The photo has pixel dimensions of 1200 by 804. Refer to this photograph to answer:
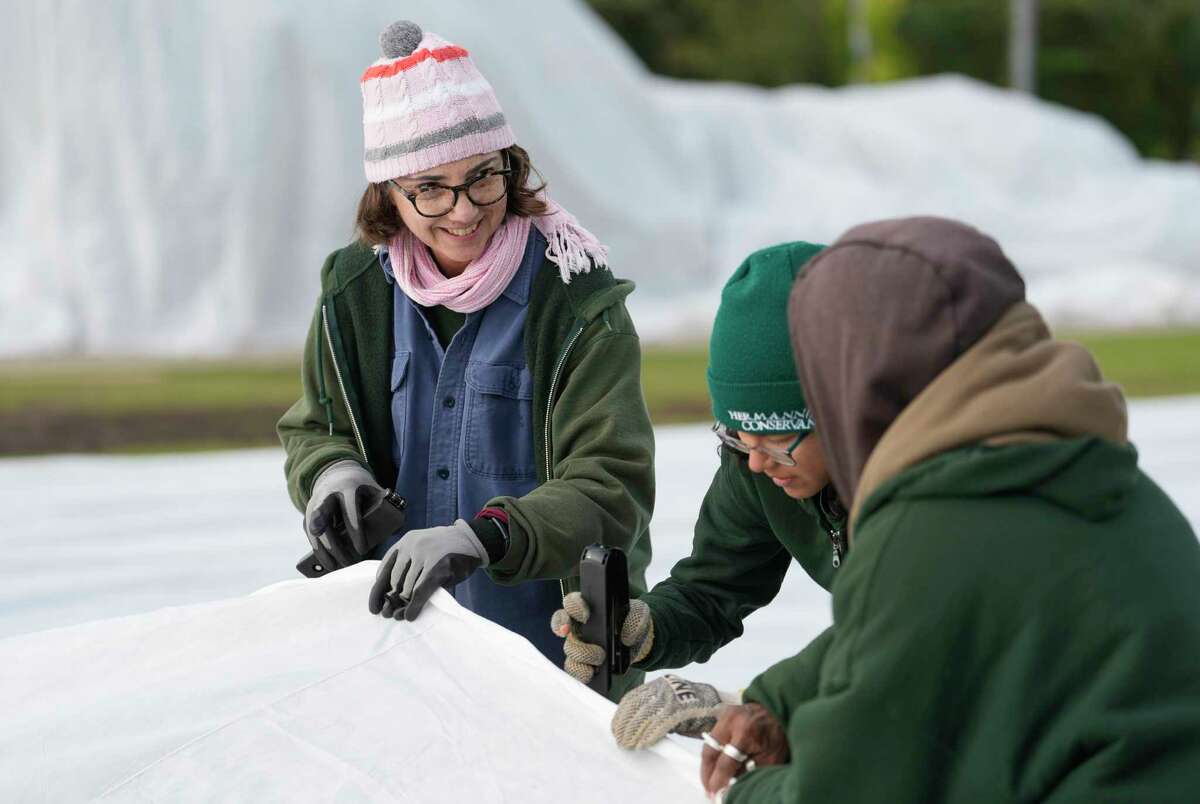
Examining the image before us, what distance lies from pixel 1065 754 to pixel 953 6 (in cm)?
2126

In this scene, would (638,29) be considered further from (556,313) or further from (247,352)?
(556,313)

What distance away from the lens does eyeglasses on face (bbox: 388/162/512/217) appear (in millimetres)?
1953

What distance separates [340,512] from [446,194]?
0.43 m

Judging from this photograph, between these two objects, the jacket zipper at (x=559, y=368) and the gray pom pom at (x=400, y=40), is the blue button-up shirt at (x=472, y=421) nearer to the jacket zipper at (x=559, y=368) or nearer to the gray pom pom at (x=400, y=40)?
the jacket zipper at (x=559, y=368)

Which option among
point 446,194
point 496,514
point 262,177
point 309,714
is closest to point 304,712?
point 309,714

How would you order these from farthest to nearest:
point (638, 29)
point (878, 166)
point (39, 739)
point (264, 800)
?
point (638, 29)
point (878, 166)
point (39, 739)
point (264, 800)

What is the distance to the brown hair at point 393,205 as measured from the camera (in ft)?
6.68

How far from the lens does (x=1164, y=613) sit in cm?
109

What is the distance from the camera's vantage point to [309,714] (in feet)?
5.62

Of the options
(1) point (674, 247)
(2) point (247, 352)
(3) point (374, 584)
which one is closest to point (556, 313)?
(3) point (374, 584)

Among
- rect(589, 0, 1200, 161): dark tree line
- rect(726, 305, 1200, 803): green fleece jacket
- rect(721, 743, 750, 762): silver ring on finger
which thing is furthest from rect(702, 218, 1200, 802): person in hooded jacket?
rect(589, 0, 1200, 161): dark tree line

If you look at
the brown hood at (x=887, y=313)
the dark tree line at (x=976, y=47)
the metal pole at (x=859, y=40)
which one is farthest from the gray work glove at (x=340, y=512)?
the metal pole at (x=859, y=40)

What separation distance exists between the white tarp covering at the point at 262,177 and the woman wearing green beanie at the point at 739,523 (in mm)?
7529

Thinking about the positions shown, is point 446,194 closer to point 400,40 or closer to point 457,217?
point 457,217
